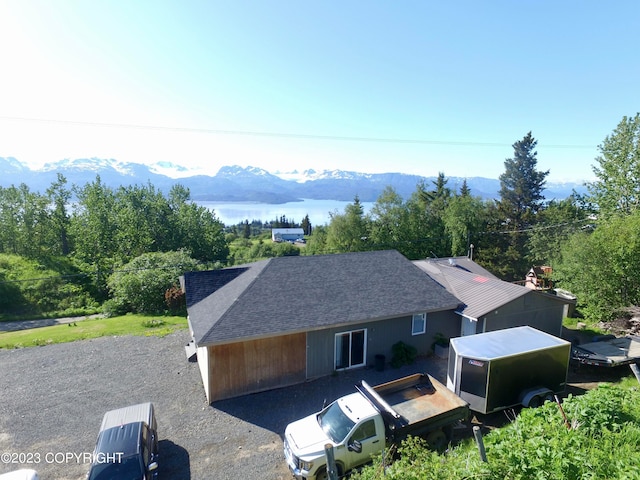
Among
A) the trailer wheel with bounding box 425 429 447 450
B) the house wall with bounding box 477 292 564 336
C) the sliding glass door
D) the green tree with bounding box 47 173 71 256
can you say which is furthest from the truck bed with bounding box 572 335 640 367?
the green tree with bounding box 47 173 71 256

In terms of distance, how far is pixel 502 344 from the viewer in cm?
1102

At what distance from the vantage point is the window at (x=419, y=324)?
15.3 metres

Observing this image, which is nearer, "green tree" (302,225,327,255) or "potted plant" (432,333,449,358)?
"potted plant" (432,333,449,358)

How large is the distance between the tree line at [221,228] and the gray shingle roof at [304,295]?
1242 cm

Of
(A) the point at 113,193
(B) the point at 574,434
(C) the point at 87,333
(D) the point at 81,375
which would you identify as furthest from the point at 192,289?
(A) the point at 113,193

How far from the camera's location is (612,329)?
1716 centimetres

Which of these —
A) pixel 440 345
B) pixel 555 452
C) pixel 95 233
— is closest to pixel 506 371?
pixel 440 345

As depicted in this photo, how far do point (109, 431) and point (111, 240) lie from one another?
126 ft

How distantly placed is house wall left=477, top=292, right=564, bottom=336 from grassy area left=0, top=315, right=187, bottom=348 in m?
16.9

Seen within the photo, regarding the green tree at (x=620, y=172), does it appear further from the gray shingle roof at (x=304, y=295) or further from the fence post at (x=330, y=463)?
the fence post at (x=330, y=463)

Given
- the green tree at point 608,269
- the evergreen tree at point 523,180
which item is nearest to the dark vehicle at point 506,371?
the green tree at point 608,269

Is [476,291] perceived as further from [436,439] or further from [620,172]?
[620,172]

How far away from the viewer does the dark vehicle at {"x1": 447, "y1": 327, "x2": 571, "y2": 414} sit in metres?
10.1

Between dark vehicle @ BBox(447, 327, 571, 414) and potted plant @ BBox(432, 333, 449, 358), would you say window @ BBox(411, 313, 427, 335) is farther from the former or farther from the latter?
dark vehicle @ BBox(447, 327, 571, 414)
